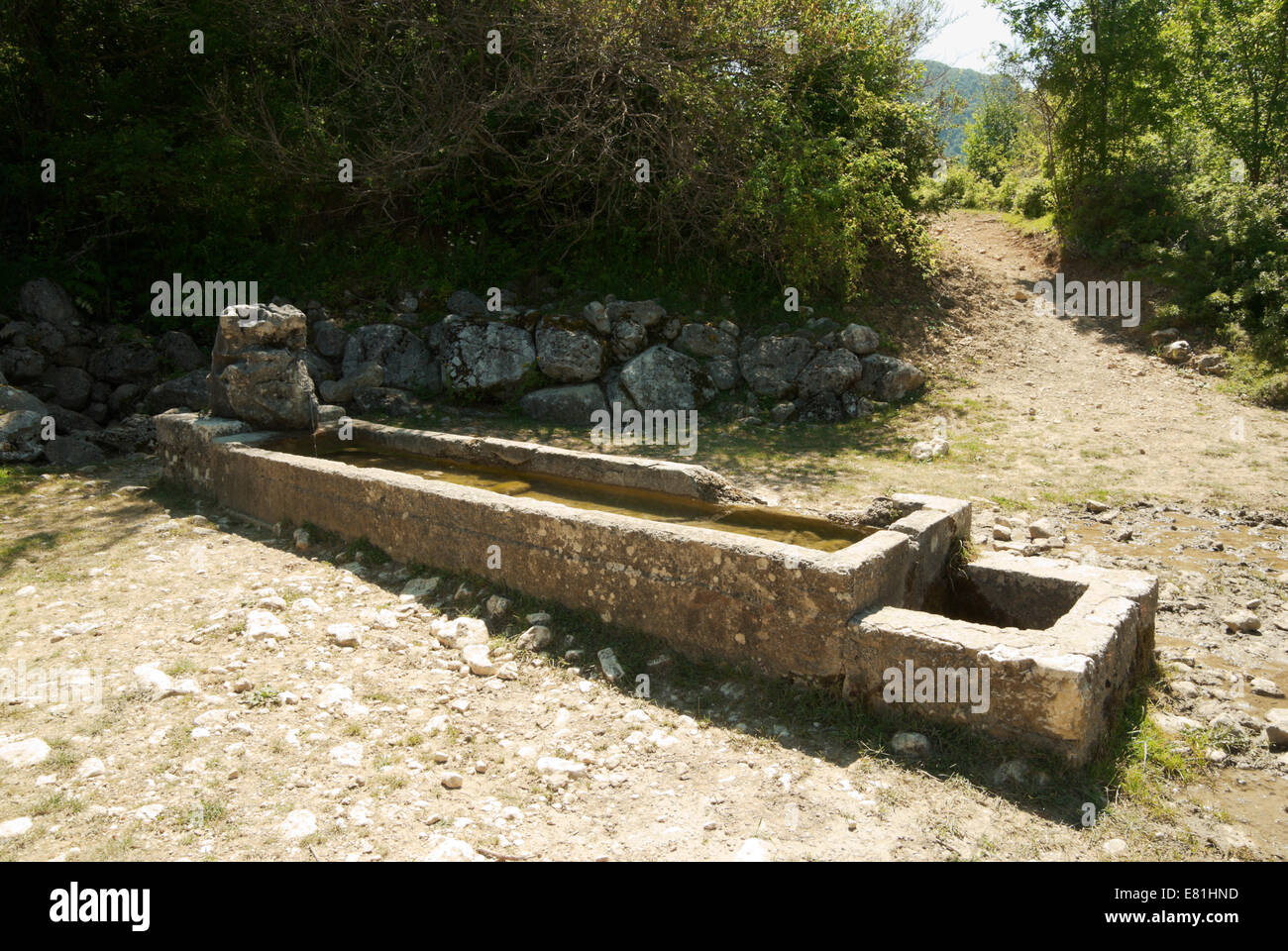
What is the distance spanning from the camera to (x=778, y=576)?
399 cm

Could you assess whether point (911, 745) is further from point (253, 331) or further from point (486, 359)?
point (486, 359)

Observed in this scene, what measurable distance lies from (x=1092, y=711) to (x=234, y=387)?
21.4 feet

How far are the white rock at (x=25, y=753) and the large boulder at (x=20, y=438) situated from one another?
554 centimetres

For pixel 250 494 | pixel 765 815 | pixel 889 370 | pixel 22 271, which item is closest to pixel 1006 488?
pixel 889 370

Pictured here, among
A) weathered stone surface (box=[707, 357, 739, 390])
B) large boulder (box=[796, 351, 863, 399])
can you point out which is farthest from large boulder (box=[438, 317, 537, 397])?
large boulder (box=[796, 351, 863, 399])

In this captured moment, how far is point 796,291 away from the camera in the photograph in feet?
36.8

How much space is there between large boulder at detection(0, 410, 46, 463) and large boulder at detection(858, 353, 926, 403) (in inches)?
328

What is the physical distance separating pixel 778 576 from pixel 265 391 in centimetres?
507

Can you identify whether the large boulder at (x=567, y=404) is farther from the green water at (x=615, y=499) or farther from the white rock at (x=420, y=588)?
the white rock at (x=420, y=588)

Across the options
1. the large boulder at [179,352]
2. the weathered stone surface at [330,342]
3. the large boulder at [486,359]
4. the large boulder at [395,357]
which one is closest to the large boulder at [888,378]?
the large boulder at [486,359]

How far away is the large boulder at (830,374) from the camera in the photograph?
10.1 meters

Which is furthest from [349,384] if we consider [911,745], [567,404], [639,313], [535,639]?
[911,745]

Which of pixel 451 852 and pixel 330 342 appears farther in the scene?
pixel 330 342

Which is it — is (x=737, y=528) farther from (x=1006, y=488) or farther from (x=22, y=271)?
(x=22, y=271)
